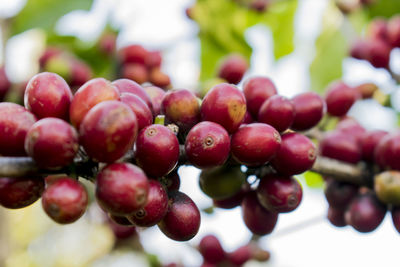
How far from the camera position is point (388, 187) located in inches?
76.5

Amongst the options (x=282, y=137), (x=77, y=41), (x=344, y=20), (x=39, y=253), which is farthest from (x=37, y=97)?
(x=39, y=253)

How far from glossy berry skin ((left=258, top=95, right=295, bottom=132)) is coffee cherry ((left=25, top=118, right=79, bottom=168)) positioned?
760 millimetres

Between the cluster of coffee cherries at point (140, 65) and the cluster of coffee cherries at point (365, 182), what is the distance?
6.65 ft

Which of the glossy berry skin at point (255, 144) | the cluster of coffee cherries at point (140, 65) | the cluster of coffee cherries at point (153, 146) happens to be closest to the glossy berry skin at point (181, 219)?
the cluster of coffee cherries at point (153, 146)

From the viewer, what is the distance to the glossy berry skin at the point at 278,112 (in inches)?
67.4

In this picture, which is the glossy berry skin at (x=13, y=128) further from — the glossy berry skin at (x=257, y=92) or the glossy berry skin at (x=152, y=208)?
the glossy berry skin at (x=257, y=92)

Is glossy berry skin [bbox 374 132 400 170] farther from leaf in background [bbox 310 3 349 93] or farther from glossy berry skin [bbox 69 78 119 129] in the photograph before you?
leaf in background [bbox 310 3 349 93]

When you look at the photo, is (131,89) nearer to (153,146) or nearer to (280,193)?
(153,146)

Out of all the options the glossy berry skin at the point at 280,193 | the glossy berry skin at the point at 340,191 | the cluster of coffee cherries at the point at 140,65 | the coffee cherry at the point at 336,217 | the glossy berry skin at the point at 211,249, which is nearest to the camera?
the glossy berry skin at the point at 280,193

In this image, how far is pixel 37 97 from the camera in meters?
1.40

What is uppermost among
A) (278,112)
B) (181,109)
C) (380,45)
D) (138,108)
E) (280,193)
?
(138,108)

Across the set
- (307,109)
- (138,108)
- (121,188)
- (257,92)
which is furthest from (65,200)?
(307,109)

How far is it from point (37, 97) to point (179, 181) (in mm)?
570

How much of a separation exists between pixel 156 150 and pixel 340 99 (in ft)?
4.92
